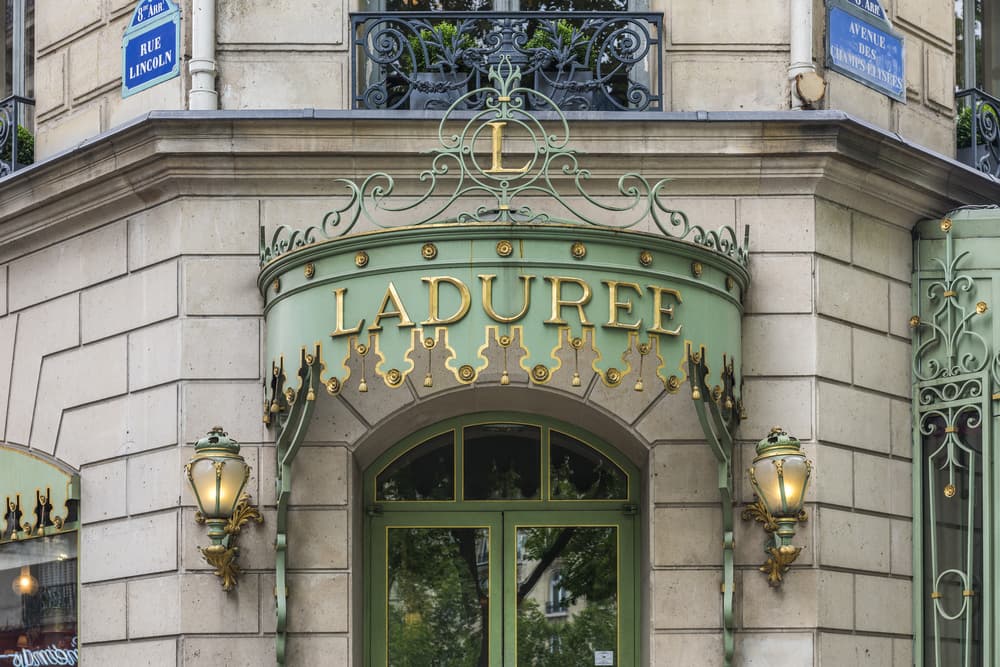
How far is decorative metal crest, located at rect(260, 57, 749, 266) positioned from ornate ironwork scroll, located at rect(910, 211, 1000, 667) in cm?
156

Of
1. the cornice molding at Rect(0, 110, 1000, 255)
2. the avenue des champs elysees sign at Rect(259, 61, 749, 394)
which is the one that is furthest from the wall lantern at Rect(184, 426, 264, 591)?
the cornice molding at Rect(0, 110, 1000, 255)

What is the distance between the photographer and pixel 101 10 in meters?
13.5

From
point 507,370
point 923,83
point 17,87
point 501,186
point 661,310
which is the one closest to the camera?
point 661,310

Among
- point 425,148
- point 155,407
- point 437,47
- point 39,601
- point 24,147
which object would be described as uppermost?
point 437,47

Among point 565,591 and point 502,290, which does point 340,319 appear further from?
point 565,591

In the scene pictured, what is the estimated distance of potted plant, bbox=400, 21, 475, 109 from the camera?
12.7 meters

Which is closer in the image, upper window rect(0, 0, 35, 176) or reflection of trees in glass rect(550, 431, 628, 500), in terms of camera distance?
reflection of trees in glass rect(550, 431, 628, 500)

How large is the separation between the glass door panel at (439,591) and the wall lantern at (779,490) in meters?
1.85

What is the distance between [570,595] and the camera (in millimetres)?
12602

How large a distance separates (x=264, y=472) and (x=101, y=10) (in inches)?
146

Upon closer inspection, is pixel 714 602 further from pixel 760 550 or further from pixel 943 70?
pixel 943 70

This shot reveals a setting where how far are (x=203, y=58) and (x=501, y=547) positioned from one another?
3.80 meters

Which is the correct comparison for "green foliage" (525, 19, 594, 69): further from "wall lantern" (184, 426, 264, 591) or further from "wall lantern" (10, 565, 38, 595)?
"wall lantern" (10, 565, 38, 595)

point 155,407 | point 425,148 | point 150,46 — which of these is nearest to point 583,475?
point 425,148
